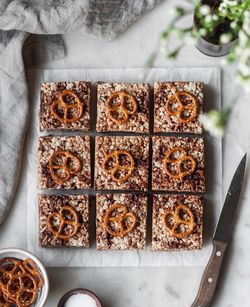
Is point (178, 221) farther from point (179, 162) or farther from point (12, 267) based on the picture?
point (12, 267)

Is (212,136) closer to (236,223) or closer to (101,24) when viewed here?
(236,223)

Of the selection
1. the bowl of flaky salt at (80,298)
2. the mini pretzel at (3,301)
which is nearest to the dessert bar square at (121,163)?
the bowl of flaky salt at (80,298)

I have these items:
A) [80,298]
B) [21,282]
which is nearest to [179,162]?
[80,298]


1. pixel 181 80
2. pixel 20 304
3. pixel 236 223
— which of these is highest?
pixel 181 80

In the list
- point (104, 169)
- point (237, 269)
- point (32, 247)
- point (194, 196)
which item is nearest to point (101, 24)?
point (104, 169)

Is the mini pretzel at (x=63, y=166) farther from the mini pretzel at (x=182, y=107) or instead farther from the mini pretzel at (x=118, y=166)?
the mini pretzel at (x=182, y=107)

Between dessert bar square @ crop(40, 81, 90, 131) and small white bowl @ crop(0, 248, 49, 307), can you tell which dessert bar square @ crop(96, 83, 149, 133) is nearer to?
dessert bar square @ crop(40, 81, 90, 131)
